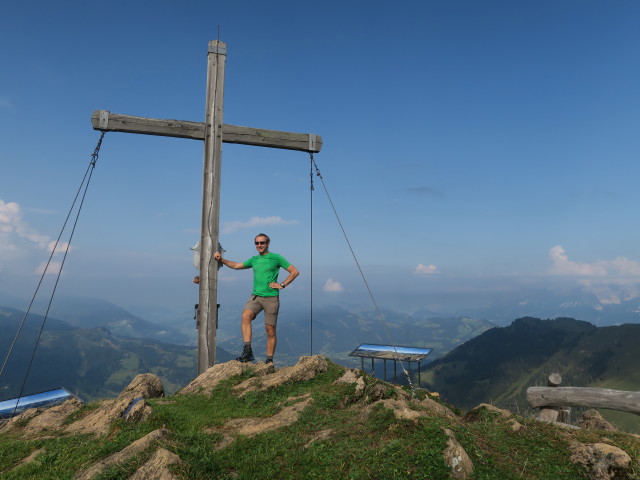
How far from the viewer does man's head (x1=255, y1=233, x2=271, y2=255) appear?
12.1m

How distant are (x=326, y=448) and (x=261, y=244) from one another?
6985mm

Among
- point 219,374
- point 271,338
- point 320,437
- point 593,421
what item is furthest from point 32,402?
point 593,421

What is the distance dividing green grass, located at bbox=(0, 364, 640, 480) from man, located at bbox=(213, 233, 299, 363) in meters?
3.83

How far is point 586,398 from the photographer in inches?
425

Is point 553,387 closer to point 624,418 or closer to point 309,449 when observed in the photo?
point 309,449

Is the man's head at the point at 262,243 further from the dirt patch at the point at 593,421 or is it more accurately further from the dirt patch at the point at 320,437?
the dirt patch at the point at 593,421

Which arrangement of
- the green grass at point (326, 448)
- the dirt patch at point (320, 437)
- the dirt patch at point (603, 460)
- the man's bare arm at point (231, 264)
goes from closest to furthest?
the green grass at point (326, 448) < the dirt patch at point (603, 460) < the dirt patch at point (320, 437) < the man's bare arm at point (231, 264)

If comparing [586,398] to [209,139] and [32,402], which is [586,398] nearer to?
[209,139]

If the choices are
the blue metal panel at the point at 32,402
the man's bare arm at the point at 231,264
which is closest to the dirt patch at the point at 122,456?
the blue metal panel at the point at 32,402

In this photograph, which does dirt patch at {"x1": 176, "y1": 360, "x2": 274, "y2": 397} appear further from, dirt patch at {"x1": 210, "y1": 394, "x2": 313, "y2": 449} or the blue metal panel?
the blue metal panel

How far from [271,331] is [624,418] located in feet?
799

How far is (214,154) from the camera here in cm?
1235

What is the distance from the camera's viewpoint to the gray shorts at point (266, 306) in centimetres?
1184

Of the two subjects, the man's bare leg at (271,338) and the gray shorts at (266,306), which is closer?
the gray shorts at (266,306)
